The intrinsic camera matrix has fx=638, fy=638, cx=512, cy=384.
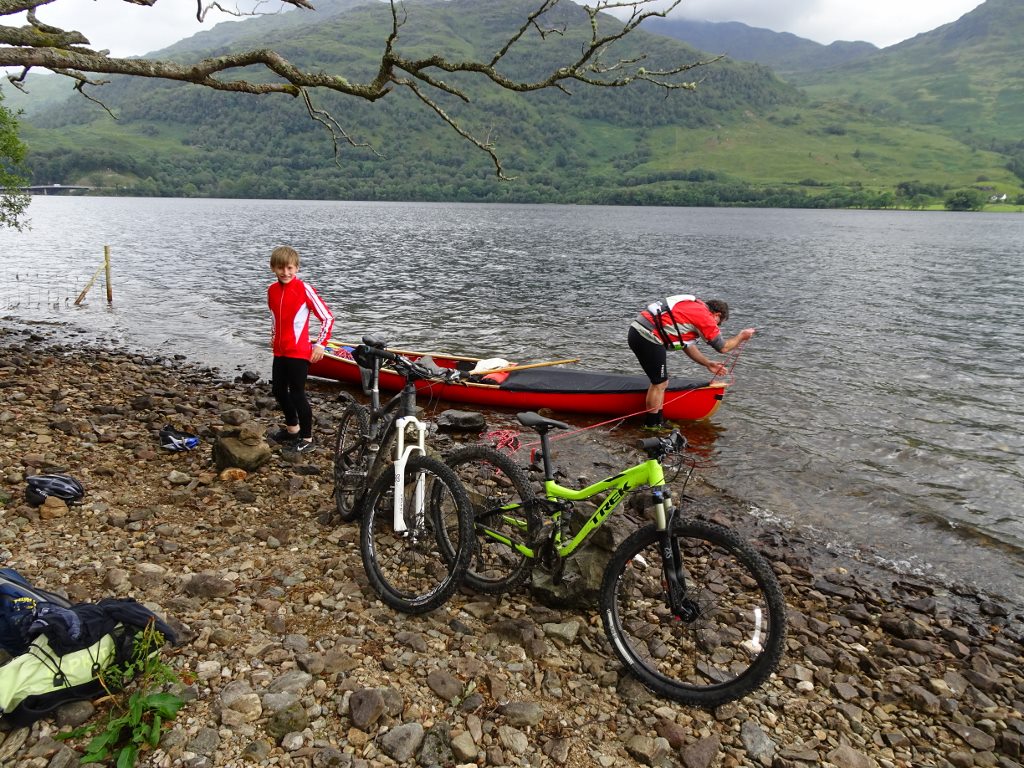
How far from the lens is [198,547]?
681 centimetres

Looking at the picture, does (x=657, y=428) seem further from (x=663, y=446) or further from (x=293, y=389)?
(x=663, y=446)

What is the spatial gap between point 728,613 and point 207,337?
24.6 metres

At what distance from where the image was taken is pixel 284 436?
34.0 ft

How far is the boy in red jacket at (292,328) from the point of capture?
883 centimetres

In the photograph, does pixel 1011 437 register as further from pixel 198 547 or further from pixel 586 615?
pixel 198 547

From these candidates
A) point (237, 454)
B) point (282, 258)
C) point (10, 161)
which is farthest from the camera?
point (10, 161)

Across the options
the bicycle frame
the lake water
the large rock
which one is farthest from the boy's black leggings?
the lake water

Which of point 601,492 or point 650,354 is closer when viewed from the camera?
point 601,492

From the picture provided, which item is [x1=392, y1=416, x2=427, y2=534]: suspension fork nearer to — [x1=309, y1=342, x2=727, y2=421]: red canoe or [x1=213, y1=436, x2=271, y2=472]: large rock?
[x1=213, y1=436, x2=271, y2=472]: large rock

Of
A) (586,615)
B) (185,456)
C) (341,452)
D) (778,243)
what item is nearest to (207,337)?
(185,456)

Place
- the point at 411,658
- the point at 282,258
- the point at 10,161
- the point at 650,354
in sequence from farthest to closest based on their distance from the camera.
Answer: the point at 10,161, the point at 650,354, the point at 282,258, the point at 411,658

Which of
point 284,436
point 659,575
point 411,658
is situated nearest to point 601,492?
point 659,575

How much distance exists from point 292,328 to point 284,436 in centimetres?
209

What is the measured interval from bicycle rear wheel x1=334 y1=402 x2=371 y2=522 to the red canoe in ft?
20.8
